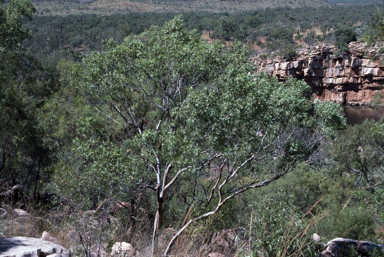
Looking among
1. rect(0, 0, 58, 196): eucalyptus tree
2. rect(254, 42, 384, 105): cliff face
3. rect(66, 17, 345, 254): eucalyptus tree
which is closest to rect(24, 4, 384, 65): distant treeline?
rect(254, 42, 384, 105): cliff face

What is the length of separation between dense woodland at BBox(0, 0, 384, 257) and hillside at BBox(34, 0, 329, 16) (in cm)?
9113

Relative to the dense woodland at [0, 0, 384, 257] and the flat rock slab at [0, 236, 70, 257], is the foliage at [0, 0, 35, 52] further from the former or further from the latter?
the flat rock slab at [0, 236, 70, 257]

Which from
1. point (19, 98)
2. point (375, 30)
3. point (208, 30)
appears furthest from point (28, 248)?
point (208, 30)

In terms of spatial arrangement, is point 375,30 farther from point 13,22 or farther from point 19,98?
point 19,98

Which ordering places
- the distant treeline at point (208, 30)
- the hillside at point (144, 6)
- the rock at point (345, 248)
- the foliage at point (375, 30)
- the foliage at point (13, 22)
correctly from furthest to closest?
the hillside at point (144, 6)
the distant treeline at point (208, 30)
the foliage at point (13, 22)
the rock at point (345, 248)
the foliage at point (375, 30)

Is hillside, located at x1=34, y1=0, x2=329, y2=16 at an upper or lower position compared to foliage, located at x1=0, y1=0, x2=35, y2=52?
upper

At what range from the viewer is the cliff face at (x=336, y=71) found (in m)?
46.4

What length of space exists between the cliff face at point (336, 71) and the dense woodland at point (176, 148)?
112 ft

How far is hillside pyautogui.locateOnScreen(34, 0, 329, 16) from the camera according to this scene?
99088 millimetres

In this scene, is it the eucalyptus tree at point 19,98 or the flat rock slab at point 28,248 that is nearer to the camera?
the flat rock slab at point 28,248

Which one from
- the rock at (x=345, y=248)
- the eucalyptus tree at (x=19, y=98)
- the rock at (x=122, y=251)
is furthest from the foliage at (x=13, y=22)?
the rock at (x=345, y=248)

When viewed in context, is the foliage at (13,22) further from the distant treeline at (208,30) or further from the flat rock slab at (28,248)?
the distant treeline at (208,30)

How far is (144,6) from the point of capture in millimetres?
112125

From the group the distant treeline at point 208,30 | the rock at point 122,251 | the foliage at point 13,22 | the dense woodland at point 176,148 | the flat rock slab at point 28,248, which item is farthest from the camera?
the distant treeline at point 208,30
